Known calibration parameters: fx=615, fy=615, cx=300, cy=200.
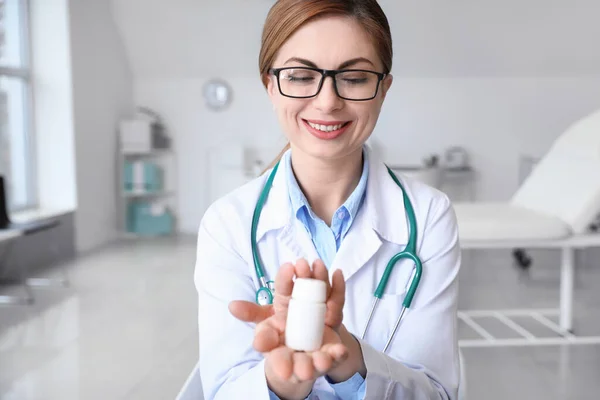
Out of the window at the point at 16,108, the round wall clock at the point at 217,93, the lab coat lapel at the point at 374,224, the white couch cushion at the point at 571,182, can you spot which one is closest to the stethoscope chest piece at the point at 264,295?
the lab coat lapel at the point at 374,224

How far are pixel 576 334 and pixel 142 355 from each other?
2.17m

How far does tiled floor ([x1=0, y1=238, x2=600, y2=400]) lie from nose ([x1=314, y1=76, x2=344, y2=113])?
1823 mm

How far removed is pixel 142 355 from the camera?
2.91m

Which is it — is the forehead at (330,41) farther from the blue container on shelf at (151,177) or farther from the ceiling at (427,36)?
the blue container on shelf at (151,177)

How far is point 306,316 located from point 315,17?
530 mm

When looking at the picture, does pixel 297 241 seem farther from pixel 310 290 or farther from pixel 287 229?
pixel 310 290

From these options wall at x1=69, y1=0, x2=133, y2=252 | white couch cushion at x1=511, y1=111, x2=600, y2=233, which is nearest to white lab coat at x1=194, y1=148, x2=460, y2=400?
white couch cushion at x1=511, y1=111, x2=600, y2=233

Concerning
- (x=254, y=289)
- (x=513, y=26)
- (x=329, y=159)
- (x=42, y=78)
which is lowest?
(x=254, y=289)

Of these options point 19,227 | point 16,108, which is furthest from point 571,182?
point 16,108

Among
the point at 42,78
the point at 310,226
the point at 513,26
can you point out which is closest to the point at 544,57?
the point at 513,26

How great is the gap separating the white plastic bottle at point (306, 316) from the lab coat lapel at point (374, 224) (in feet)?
1.26

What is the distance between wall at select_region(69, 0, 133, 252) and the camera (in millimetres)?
5223

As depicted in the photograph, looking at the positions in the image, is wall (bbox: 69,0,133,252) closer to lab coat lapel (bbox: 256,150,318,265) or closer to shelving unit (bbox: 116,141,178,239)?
shelving unit (bbox: 116,141,178,239)

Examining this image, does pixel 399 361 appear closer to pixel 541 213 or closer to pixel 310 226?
pixel 310 226
